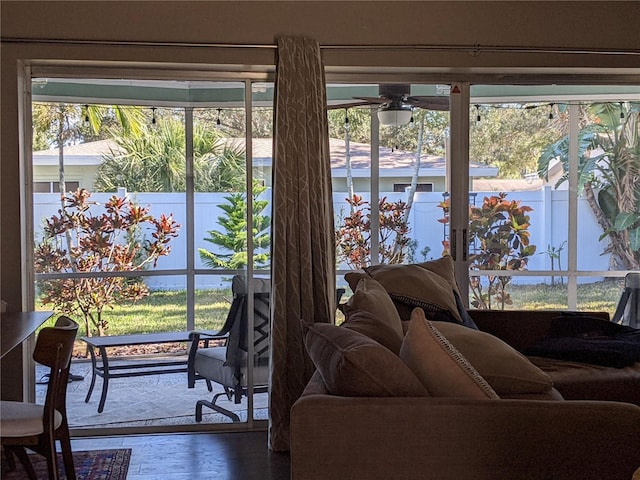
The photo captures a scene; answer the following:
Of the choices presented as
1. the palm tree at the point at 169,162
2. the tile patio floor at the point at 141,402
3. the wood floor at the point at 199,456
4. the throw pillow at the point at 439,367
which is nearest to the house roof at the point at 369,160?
the palm tree at the point at 169,162

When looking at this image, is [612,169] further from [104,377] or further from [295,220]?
[104,377]

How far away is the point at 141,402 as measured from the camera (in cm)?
445

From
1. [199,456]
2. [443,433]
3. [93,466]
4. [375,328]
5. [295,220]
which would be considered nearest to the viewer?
[443,433]

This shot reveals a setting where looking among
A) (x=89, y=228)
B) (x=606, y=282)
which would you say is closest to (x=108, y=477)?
(x=89, y=228)

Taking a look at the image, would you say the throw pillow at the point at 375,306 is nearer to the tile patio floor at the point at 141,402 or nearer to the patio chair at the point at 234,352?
the patio chair at the point at 234,352

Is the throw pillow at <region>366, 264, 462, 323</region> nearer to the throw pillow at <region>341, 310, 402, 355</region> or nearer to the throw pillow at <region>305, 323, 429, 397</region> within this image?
the throw pillow at <region>341, 310, 402, 355</region>

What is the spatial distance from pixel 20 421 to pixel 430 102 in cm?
292

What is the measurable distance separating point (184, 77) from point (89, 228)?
1024 mm

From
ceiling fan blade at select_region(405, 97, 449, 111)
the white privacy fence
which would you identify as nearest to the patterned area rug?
the white privacy fence

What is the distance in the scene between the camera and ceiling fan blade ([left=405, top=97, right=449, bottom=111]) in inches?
182

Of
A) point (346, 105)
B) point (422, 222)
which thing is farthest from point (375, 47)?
point (422, 222)

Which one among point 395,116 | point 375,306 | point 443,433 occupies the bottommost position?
point 443,433

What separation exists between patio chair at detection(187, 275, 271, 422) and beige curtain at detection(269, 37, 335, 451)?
0.97ft

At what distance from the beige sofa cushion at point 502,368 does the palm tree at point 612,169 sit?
80.1 inches
